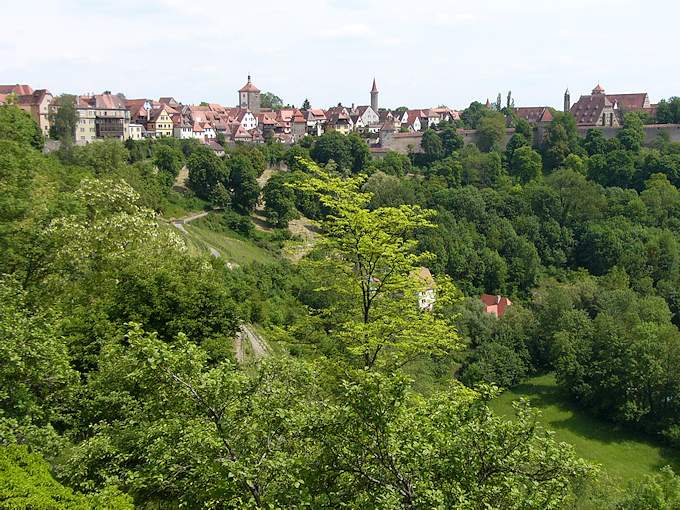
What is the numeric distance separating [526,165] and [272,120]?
33735mm

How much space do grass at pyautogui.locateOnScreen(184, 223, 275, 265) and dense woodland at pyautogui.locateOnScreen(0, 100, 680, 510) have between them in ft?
6.48

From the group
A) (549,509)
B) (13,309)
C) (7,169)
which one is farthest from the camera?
(7,169)

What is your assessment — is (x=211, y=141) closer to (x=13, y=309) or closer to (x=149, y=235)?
(x=149, y=235)

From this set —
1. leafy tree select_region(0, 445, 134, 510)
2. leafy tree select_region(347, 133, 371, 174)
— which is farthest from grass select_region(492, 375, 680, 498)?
leafy tree select_region(347, 133, 371, 174)

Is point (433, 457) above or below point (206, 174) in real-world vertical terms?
below

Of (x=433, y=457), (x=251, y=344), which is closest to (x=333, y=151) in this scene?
(x=251, y=344)

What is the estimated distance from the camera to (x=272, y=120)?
83.9 meters

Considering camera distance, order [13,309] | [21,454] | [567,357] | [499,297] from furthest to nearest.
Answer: [499,297] → [567,357] → [13,309] → [21,454]

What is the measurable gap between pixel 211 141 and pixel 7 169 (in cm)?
5293

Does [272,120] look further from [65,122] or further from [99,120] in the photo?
[65,122]

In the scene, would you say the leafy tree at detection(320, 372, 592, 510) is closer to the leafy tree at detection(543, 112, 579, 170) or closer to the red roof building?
the red roof building

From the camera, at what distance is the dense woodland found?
24.0 ft

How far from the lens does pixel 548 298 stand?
41375 millimetres

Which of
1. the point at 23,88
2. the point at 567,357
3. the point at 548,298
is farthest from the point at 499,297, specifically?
the point at 23,88
